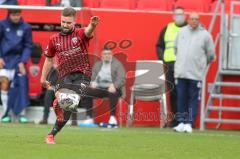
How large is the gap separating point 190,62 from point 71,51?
459 centimetres

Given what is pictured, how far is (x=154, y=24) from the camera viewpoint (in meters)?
16.7

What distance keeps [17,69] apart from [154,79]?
294 cm

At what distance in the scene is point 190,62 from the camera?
15383 mm

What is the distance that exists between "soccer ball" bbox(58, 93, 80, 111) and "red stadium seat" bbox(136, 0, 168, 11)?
681cm

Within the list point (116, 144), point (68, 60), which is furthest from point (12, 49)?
point (116, 144)

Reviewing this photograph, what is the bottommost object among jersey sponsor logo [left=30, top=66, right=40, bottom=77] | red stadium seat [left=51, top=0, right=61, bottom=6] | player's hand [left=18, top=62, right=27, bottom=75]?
jersey sponsor logo [left=30, top=66, right=40, bottom=77]

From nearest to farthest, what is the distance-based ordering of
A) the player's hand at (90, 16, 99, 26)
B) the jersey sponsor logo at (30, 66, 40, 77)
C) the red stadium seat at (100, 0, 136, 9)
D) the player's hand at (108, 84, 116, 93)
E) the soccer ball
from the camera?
the player's hand at (90, 16, 99, 26) → the soccer ball → the player's hand at (108, 84, 116, 93) → the jersey sponsor logo at (30, 66, 40, 77) → the red stadium seat at (100, 0, 136, 9)

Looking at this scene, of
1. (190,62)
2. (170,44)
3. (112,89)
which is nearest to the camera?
(190,62)

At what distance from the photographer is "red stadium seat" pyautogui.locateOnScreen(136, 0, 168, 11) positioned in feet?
56.9

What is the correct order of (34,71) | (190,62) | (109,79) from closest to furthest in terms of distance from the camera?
(190,62) < (109,79) < (34,71)

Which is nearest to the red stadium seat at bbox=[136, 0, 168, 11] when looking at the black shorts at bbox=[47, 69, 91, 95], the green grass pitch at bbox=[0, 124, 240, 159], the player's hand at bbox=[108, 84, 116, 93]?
the player's hand at bbox=[108, 84, 116, 93]

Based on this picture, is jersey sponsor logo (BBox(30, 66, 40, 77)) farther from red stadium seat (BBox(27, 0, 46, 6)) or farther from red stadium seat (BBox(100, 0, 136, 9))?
red stadium seat (BBox(100, 0, 136, 9))

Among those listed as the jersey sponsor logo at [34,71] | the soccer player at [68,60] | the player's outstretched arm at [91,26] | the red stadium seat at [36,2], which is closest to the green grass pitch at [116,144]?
the soccer player at [68,60]

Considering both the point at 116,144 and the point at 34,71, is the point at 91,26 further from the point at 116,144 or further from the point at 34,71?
the point at 34,71
